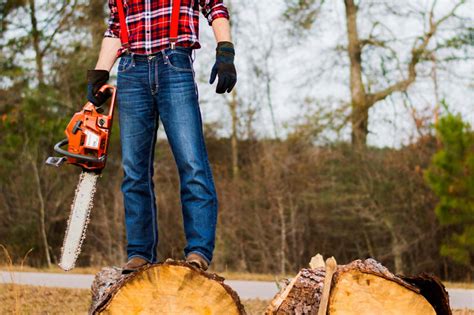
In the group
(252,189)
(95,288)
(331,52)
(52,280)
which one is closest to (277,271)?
(252,189)

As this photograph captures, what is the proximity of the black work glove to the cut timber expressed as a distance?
1103 millimetres

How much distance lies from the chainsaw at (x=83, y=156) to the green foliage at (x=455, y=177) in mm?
10832

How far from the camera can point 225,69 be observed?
387 centimetres

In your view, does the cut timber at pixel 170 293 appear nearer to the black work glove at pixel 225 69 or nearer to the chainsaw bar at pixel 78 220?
the chainsaw bar at pixel 78 220

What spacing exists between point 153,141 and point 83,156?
39cm

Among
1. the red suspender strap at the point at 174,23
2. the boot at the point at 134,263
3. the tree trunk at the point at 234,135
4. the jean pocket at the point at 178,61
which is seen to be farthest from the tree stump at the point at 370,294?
the tree trunk at the point at 234,135

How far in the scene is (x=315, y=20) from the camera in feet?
61.2

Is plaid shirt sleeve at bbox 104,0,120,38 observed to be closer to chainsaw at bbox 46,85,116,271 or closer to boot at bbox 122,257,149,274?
chainsaw at bbox 46,85,116,271

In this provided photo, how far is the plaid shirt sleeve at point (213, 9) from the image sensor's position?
409 cm

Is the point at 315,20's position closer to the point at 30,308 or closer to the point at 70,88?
the point at 70,88

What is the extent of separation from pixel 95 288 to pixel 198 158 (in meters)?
1.20

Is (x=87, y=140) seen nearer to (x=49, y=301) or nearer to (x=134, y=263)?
(x=134, y=263)

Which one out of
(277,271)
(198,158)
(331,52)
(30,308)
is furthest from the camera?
(331,52)

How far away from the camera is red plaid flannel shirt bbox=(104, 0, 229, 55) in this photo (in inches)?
156
